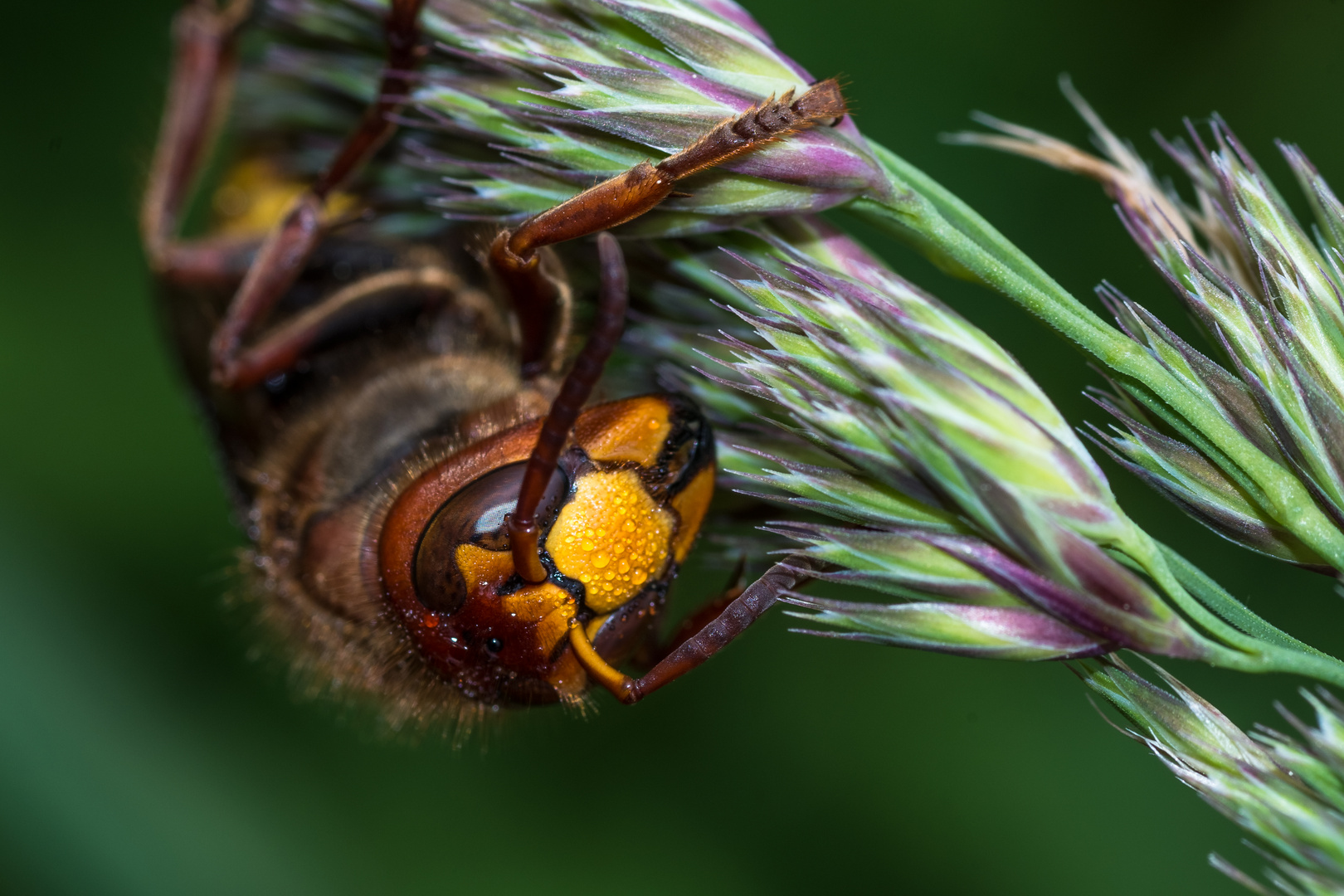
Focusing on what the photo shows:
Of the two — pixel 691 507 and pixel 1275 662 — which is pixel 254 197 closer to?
pixel 691 507

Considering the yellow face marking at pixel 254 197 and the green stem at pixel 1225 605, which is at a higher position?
the yellow face marking at pixel 254 197

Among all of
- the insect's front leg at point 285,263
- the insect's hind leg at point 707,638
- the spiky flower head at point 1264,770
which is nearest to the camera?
the spiky flower head at point 1264,770

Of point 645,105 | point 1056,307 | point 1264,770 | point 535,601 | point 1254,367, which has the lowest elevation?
point 1264,770

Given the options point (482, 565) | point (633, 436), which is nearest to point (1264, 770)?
point (633, 436)

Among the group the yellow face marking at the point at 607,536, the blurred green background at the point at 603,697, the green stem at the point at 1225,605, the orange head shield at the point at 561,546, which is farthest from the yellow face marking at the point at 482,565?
the blurred green background at the point at 603,697

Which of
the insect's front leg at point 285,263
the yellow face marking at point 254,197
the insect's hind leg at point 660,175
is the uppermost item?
the yellow face marking at point 254,197

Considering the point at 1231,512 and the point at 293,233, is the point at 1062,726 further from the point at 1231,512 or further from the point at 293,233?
the point at 293,233

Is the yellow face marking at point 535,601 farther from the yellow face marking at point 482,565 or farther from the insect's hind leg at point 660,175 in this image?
the insect's hind leg at point 660,175
